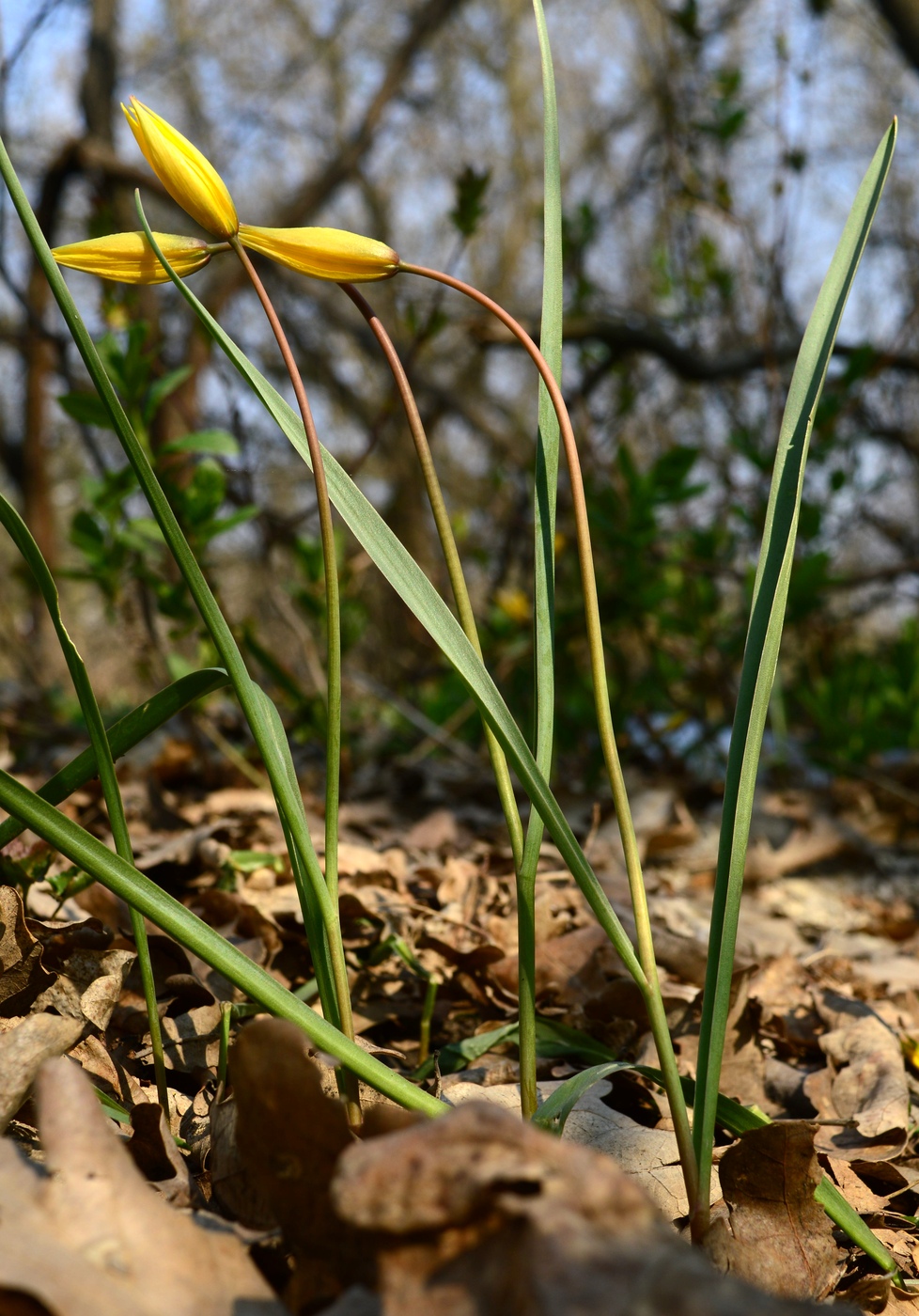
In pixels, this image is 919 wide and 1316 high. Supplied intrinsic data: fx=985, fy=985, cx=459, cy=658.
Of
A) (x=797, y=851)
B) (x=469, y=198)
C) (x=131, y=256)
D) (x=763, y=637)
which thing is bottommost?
(x=797, y=851)

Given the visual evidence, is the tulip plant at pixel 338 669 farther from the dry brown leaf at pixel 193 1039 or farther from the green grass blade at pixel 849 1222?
the dry brown leaf at pixel 193 1039

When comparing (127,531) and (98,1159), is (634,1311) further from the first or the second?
(127,531)

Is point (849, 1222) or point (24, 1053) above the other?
point (24, 1053)

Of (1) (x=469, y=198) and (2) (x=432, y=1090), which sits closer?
(2) (x=432, y=1090)

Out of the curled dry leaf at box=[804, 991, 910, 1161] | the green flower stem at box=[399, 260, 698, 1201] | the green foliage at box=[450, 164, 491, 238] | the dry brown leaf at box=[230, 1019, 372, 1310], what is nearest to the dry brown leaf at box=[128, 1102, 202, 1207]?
the dry brown leaf at box=[230, 1019, 372, 1310]

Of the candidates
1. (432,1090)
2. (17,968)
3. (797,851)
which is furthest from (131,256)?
(797,851)

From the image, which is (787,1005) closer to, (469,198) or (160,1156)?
(160,1156)

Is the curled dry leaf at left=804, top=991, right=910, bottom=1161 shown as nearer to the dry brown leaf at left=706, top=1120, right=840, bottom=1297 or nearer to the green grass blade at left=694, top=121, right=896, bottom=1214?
the dry brown leaf at left=706, top=1120, right=840, bottom=1297
